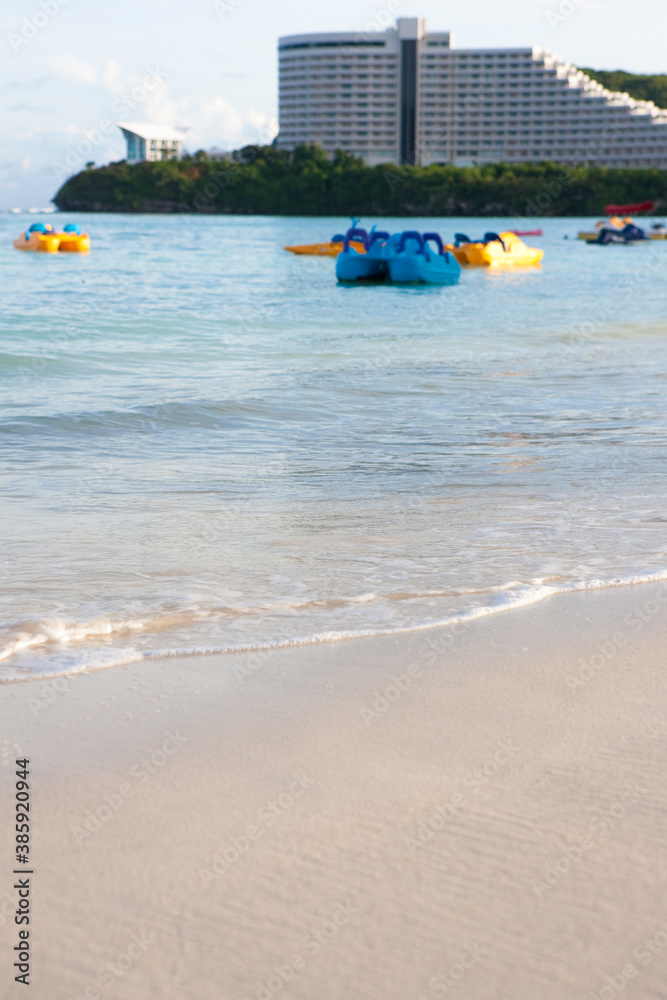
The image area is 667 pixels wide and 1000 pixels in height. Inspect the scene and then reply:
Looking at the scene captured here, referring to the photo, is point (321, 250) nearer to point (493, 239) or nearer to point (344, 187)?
point (493, 239)

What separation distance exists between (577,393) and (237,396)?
3.38 meters

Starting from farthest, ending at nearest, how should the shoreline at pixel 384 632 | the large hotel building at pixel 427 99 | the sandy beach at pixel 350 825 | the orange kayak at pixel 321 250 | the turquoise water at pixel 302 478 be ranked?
the large hotel building at pixel 427 99
the orange kayak at pixel 321 250
the turquoise water at pixel 302 478
the shoreline at pixel 384 632
the sandy beach at pixel 350 825

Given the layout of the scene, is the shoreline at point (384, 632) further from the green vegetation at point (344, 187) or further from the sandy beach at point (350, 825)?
the green vegetation at point (344, 187)

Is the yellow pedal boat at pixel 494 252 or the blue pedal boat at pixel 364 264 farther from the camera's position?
the yellow pedal boat at pixel 494 252

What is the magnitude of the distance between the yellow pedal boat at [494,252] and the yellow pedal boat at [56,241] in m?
15.7

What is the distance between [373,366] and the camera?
12.1m

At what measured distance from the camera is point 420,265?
26422 mm

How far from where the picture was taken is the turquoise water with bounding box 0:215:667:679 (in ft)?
12.5

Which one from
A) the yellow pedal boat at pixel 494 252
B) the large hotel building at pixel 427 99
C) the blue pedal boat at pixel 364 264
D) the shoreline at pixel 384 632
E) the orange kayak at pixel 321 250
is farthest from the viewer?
the large hotel building at pixel 427 99

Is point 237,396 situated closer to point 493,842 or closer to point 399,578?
point 399,578

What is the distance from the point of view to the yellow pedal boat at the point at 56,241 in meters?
39.6

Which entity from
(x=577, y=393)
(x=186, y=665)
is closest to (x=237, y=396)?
(x=577, y=393)

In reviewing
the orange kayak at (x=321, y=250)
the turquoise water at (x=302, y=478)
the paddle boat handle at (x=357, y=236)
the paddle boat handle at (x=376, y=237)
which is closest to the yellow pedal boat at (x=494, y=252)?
the paddle boat handle at (x=357, y=236)

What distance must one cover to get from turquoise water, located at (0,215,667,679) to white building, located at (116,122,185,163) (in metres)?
167
